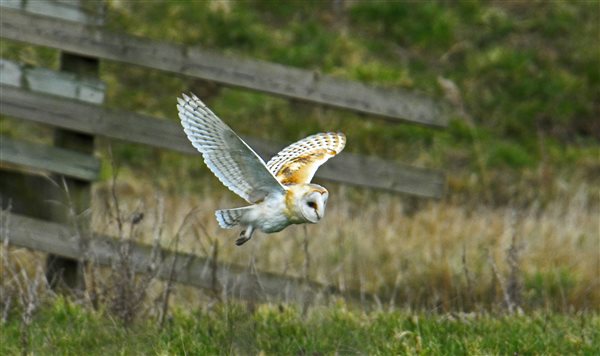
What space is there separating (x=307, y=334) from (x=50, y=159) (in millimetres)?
2563

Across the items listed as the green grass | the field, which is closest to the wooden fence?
the field

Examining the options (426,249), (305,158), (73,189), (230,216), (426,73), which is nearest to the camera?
(230,216)

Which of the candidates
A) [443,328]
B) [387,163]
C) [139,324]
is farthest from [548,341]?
[387,163]

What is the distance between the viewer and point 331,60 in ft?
42.8

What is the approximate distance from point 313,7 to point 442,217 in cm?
463

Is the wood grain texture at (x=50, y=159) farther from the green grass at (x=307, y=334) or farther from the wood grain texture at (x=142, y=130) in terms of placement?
the green grass at (x=307, y=334)

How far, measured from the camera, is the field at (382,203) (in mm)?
5957

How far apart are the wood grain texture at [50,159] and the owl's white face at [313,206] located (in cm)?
307

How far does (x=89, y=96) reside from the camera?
7.75 metres

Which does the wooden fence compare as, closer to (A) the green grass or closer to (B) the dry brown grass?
(B) the dry brown grass

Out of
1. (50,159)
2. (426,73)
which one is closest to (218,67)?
(50,159)

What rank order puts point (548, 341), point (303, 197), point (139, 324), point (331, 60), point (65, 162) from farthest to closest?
point (331, 60)
point (65, 162)
point (139, 324)
point (548, 341)
point (303, 197)

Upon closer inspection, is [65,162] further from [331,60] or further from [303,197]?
[331,60]

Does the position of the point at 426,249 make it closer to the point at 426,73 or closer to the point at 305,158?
the point at 305,158
